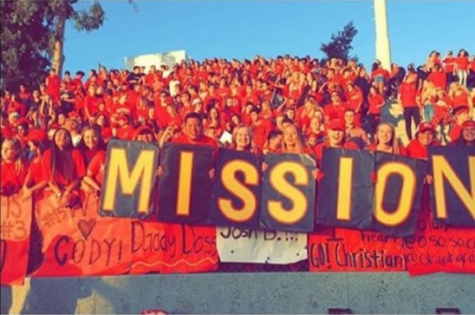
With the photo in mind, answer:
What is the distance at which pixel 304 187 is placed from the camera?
7.55 m

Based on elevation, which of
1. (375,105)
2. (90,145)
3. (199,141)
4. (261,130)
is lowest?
(90,145)

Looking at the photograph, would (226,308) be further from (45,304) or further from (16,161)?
(16,161)

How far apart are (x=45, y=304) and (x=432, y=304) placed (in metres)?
4.44

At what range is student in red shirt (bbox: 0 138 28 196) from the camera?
21.9 feet

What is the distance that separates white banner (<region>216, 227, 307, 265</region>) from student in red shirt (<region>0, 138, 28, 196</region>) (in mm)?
2285

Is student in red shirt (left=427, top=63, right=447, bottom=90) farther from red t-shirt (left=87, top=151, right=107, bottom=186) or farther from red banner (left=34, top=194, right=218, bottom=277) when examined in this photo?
red t-shirt (left=87, top=151, right=107, bottom=186)

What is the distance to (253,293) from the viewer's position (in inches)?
289

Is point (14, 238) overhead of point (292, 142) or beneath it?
beneath

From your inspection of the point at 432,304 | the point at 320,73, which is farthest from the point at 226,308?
the point at 320,73

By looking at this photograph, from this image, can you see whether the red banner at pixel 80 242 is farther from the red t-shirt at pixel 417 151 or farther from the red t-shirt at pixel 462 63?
the red t-shirt at pixel 462 63

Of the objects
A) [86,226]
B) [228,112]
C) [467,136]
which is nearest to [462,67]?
[228,112]

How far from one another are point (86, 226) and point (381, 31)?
21496mm

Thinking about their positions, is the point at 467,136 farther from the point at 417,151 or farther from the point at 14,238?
the point at 14,238

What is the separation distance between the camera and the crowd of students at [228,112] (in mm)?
7125
